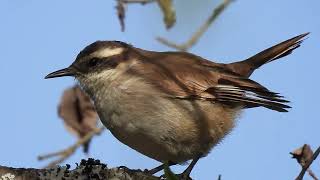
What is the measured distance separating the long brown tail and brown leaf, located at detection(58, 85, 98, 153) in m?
1.82

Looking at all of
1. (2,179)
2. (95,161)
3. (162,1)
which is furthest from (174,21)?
(2,179)

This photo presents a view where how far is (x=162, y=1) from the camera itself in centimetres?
387

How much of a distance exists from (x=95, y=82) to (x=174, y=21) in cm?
236

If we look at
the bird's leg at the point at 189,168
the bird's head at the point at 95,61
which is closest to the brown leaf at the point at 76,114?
the bird's head at the point at 95,61

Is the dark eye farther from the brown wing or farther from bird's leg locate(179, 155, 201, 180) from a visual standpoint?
bird's leg locate(179, 155, 201, 180)

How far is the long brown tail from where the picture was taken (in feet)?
21.0

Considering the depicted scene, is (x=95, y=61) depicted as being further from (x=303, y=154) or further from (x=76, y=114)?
(x=303, y=154)

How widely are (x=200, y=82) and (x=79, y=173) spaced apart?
6.42ft

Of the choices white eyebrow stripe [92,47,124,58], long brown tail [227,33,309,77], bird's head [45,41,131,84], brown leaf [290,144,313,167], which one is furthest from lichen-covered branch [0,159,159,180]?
long brown tail [227,33,309,77]

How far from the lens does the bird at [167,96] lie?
5.46 metres

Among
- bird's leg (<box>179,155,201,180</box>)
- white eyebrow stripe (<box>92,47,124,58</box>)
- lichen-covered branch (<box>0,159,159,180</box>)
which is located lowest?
lichen-covered branch (<box>0,159,159,180</box>)

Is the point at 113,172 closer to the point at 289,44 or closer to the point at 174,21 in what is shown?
the point at 174,21

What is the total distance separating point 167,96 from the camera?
565 centimetres

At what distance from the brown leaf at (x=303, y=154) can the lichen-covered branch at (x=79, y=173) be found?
1128mm
